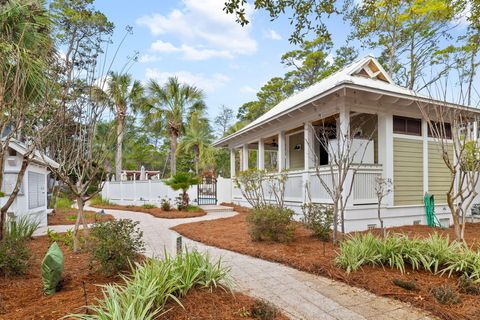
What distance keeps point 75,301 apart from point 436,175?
1031cm

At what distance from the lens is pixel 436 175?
31.7ft

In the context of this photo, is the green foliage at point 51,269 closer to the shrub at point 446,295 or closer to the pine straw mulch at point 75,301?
the pine straw mulch at point 75,301

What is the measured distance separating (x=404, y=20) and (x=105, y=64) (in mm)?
18872

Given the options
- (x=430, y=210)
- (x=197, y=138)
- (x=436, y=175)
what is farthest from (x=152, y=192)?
(x=436, y=175)

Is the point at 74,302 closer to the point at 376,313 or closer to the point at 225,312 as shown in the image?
the point at 225,312

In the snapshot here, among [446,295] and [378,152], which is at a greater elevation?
[378,152]

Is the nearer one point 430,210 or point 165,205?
point 430,210

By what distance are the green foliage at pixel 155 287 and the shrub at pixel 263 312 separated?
451 mm

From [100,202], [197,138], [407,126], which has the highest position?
[197,138]

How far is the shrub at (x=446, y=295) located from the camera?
133 inches

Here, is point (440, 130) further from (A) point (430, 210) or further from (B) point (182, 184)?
(B) point (182, 184)

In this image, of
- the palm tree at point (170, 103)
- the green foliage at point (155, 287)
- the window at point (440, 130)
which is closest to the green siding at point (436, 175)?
the window at point (440, 130)

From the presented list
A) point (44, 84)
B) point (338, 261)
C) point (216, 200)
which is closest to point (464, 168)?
point (338, 261)

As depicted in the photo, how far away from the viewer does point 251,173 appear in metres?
9.34
